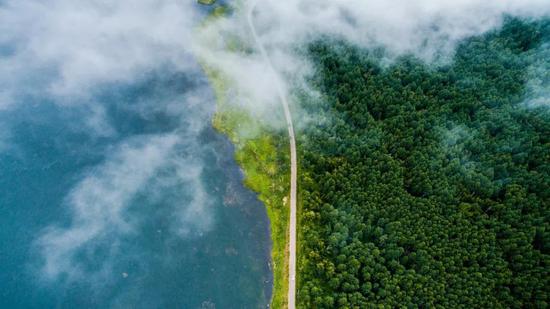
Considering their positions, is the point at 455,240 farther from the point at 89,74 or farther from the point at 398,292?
the point at 89,74

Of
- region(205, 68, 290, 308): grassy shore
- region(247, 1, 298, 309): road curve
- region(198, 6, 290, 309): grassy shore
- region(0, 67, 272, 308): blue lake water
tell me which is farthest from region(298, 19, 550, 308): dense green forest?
region(0, 67, 272, 308): blue lake water

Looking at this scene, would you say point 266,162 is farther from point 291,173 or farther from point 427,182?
point 427,182

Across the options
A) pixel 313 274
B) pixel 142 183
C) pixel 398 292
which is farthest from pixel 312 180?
pixel 142 183

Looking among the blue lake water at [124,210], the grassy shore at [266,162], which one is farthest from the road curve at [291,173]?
the blue lake water at [124,210]

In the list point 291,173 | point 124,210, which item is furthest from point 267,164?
point 124,210

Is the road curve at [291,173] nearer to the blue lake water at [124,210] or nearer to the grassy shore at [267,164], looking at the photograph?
the grassy shore at [267,164]
